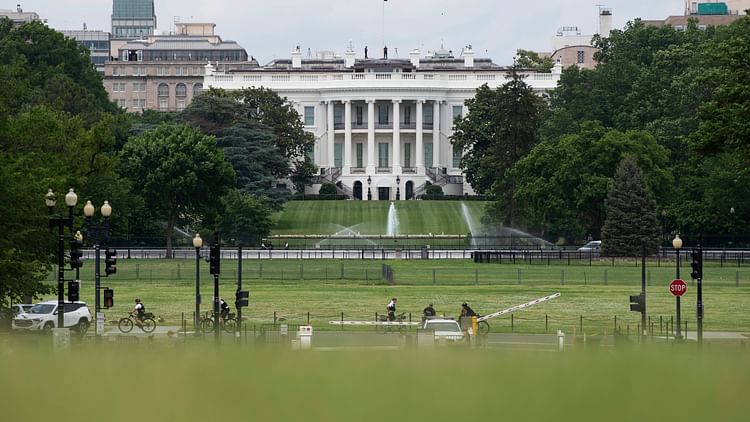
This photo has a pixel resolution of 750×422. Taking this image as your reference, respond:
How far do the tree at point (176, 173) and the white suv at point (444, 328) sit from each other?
61884 mm

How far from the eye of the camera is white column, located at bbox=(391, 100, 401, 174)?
175 meters

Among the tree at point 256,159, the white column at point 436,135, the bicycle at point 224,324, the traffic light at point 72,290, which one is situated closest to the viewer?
the traffic light at point 72,290

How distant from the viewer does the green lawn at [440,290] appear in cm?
6384

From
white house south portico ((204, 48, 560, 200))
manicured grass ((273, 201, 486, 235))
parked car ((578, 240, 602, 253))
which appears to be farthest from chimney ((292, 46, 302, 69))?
parked car ((578, 240, 602, 253))

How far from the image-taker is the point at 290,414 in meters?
28.3

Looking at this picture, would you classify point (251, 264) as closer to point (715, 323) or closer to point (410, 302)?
point (410, 302)

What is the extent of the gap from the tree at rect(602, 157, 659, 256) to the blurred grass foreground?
69646 millimetres

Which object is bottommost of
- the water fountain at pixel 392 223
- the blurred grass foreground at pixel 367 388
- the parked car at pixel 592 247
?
the blurred grass foreground at pixel 367 388

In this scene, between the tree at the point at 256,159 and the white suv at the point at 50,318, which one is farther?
the tree at the point at 256,159

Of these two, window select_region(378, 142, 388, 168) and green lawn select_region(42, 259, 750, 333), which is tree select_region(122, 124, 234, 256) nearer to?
green lawn select_region(42, 259, 750, 333)

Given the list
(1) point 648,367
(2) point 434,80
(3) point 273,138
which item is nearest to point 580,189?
(3) point 273,138

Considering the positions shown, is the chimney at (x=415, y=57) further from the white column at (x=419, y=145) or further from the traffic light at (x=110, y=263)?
the traffic light at (x=110, y=263)

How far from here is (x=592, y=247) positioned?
362ft

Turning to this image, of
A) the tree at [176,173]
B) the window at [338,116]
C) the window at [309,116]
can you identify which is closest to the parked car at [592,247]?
the tree at [176,173]
